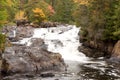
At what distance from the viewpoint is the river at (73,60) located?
28503mm

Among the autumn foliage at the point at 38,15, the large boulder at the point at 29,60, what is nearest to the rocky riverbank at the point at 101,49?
the large boulder at the point at 29,60

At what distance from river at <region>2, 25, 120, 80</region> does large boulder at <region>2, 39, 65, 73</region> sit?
1.65 m

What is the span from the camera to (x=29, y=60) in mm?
29422

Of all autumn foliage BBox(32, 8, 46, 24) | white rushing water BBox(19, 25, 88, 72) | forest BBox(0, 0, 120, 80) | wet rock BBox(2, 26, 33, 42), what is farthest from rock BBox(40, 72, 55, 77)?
autumn foliage BBox(32, 8, 46, 24)

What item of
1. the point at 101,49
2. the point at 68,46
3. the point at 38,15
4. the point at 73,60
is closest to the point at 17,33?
the point at 68,46

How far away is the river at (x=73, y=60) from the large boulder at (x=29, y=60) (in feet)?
5.41

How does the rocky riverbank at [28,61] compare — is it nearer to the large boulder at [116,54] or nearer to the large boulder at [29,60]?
the large boulder at [29,60]

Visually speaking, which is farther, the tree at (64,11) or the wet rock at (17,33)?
the tree at (64,11)

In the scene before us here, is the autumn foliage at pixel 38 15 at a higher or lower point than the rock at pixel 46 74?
higher

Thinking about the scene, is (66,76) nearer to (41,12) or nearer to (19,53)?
(19,53)

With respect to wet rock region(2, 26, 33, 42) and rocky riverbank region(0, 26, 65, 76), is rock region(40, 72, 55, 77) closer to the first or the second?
rocky riverbank region(0, 26, 65, 76)

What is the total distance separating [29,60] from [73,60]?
9315 mm

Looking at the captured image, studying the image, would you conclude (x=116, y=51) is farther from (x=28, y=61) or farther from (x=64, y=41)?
(x=28, y=61)

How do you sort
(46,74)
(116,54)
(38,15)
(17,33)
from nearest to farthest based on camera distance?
(46,74), (116,54), (17,33), (38,15)
